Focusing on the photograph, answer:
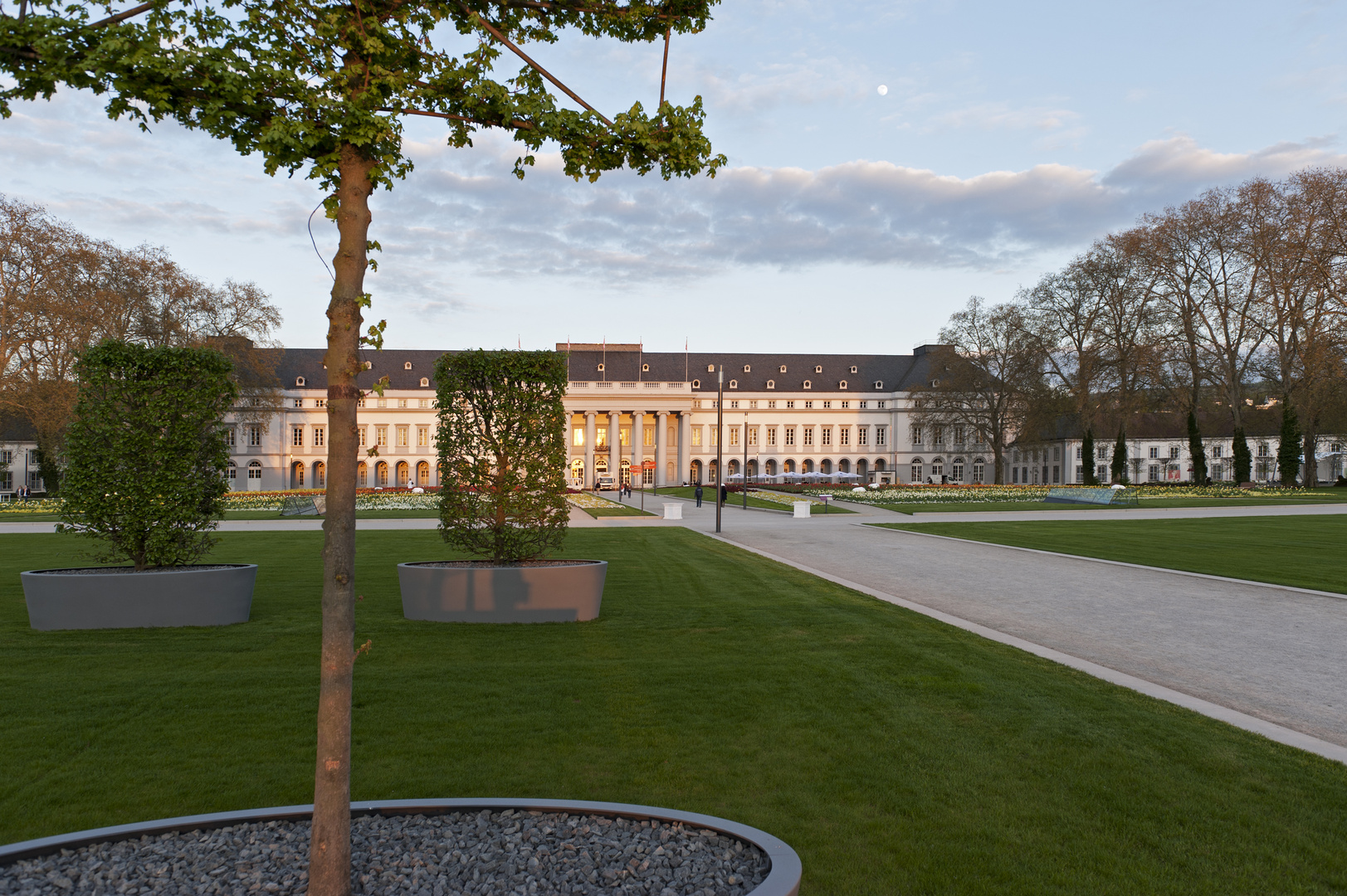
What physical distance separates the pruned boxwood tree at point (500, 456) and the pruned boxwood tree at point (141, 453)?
291 cm

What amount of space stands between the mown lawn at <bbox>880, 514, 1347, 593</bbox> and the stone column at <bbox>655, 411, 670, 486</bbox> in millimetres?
68035

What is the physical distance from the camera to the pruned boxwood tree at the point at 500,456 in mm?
10367

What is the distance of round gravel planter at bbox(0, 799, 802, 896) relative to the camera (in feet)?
10.8

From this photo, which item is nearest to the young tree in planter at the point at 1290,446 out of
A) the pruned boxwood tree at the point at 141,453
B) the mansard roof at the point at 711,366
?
the mansard roof at the point at 711,366

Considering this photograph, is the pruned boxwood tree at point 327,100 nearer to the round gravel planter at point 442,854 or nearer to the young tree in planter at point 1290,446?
the round gravel planter at point 442,854

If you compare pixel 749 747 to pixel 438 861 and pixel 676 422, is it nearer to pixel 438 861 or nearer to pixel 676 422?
pixel 438 861

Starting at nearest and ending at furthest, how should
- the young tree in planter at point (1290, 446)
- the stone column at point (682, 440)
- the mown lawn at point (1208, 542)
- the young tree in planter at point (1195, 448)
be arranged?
the mown lawn at point (1208, 542) < the young tree in planter at point (1290, 446) < the young tree in planter at point (1195, 448) < the stone column at point (682, 440)

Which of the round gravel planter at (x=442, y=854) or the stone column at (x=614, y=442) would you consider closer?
the round gravel planter at (x=442, y=854)

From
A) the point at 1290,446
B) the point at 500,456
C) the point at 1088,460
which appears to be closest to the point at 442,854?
the point at 500,456

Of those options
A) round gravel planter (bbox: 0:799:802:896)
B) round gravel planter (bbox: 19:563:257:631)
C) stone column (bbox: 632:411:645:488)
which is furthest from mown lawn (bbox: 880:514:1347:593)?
stone column (bbox: 632:411:645:488)

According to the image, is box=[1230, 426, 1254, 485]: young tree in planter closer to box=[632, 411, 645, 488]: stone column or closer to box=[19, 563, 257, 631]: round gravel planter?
box=[632, 411, 645, 488]: stone column

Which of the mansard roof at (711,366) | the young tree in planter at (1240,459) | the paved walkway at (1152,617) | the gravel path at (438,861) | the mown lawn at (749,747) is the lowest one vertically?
the paved walkway at (1152,617)

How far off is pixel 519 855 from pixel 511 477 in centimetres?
709

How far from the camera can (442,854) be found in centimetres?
359
